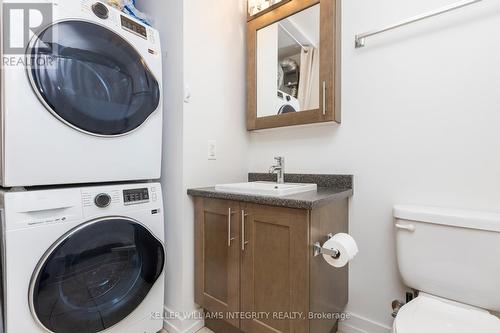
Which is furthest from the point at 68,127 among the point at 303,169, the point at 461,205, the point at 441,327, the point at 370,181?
the point at 461,205

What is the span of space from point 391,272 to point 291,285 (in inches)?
24.7

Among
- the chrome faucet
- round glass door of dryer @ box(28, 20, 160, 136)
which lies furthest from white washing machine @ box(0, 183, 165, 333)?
the chrome faucet

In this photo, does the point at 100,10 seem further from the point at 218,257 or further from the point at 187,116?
the point at 218,257

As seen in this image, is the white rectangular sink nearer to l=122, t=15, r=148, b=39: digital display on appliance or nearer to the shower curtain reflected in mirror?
the shower curtain reflected in mirror

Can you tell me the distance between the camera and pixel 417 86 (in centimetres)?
124

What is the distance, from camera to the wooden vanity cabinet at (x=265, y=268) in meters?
1.03

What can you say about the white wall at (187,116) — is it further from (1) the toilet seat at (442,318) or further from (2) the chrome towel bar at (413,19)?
(1) the toilet seat at (442,318)

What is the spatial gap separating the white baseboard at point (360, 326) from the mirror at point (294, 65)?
1139 millimetres

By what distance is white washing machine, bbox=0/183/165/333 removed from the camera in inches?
36.3

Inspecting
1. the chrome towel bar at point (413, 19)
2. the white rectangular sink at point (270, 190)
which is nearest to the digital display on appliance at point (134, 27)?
the white rectangular sink at point (270, 190)

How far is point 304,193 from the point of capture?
48.7 inches

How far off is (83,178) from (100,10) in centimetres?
76

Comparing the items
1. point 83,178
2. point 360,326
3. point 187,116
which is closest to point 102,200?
point 83,178

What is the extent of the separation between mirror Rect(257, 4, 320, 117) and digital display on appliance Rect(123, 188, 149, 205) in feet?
2.98
